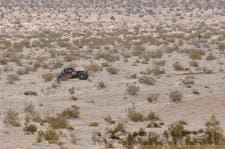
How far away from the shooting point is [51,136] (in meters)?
18.0

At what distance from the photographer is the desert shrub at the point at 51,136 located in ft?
58.2

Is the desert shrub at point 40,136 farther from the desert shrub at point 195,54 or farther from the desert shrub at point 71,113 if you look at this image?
the desert shrub at point 195,54

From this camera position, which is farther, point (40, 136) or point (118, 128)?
point (118, 128)

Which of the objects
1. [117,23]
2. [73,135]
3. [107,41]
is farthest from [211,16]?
[73,135]

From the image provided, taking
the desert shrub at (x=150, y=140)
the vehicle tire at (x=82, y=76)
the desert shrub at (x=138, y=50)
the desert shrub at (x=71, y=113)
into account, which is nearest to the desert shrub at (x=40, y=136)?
the desert shrub at (x=150, y=140)

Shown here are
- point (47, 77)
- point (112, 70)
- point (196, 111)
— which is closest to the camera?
point (196, 111)

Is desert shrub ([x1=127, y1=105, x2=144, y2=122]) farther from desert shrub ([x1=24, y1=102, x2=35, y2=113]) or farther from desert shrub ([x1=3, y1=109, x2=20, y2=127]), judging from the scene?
desert shrub ([x1=3, y1=109, x2=20, y2=127])

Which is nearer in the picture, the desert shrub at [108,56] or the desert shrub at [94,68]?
the desert shrub at [94,68]

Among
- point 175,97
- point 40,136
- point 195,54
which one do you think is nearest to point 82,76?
point 175,97

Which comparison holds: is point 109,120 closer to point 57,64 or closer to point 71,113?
point 71,113

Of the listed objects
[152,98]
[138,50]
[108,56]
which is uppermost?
[138,50]

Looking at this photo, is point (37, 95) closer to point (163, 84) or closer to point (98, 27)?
point (163, 84)

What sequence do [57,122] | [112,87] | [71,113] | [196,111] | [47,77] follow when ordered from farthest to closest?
1. [47,77]
2. [112,87]
3. [196,111]
4. [71,113]
5. [57,122]

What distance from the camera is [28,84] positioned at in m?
32.4
